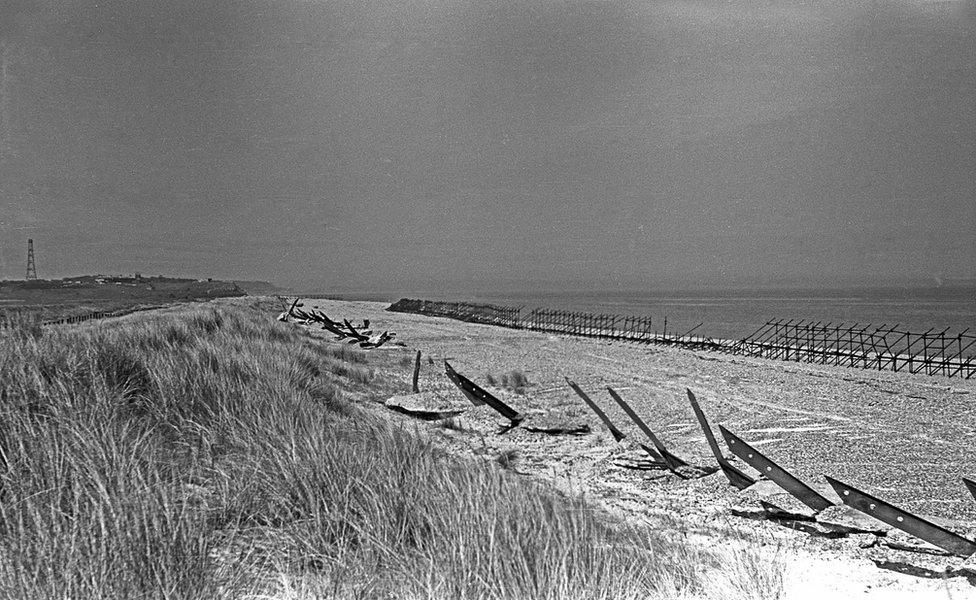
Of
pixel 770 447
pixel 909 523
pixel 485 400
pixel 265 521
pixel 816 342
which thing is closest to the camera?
pixel 265 521

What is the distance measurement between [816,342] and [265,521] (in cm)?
4851

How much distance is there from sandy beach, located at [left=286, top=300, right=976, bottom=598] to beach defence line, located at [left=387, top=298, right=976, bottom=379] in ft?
22.7

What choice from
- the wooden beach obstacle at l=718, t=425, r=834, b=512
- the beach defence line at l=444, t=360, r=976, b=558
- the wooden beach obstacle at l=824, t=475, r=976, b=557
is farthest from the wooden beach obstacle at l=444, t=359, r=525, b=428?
the wooden beach obstacle at l=824, t=475, r=976, b=557

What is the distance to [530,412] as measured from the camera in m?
11.7

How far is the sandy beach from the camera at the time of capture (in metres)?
5.22

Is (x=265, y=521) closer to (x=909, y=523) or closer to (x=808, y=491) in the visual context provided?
(x=909, y=523)

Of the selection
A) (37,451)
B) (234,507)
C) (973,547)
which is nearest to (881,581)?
(973,547)

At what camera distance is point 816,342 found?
45.8 m

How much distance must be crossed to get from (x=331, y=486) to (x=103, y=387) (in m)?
2.91

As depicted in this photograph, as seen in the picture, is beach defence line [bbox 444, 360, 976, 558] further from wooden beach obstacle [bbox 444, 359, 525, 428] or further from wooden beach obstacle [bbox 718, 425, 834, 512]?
wooden beach obstacle [bbox 444, 359, 525, 428]

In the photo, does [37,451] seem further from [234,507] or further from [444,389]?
[444,389]

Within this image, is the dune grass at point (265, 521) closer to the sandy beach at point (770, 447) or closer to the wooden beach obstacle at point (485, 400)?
the sandy beach at point (770, 447)

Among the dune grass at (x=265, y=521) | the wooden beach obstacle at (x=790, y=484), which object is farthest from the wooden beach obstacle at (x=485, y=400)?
the dune grass at (x=265, y=521)

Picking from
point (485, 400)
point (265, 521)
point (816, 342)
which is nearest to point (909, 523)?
point (265, 521)
